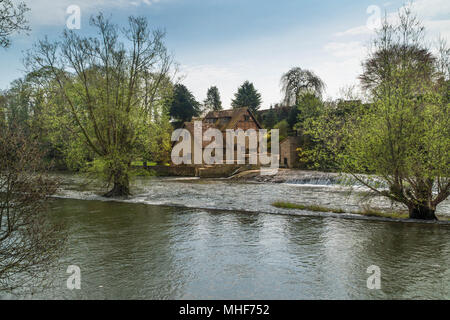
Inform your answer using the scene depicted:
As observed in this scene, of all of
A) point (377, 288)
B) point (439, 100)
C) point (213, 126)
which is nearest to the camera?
point (377, 288)

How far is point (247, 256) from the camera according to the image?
312 inches

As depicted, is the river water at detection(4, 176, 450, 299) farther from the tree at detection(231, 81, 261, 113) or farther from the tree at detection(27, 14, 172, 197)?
the tree at detection(231, 81, 261, 113)

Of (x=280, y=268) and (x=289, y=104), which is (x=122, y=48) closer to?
(x=280, y=268)

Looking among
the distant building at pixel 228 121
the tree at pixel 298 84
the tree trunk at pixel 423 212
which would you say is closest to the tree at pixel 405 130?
the tree trunk at pixel 423 212

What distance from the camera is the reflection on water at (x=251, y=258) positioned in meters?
5.84

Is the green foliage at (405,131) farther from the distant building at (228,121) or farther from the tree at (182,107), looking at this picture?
the tree at (182,107)

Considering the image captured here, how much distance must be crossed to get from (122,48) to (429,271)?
61.5 ft

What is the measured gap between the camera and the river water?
19.2 ft

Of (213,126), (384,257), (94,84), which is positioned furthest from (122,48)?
(213,126)

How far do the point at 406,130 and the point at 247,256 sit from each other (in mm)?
6992

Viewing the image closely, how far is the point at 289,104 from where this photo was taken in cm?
5828

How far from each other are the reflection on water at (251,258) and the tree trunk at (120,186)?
21.9 feet

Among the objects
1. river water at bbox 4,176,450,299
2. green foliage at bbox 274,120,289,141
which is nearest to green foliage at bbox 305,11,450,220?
river water at bbox 4,176,450,299

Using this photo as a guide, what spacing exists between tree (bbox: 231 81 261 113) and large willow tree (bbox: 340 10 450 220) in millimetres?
54482
